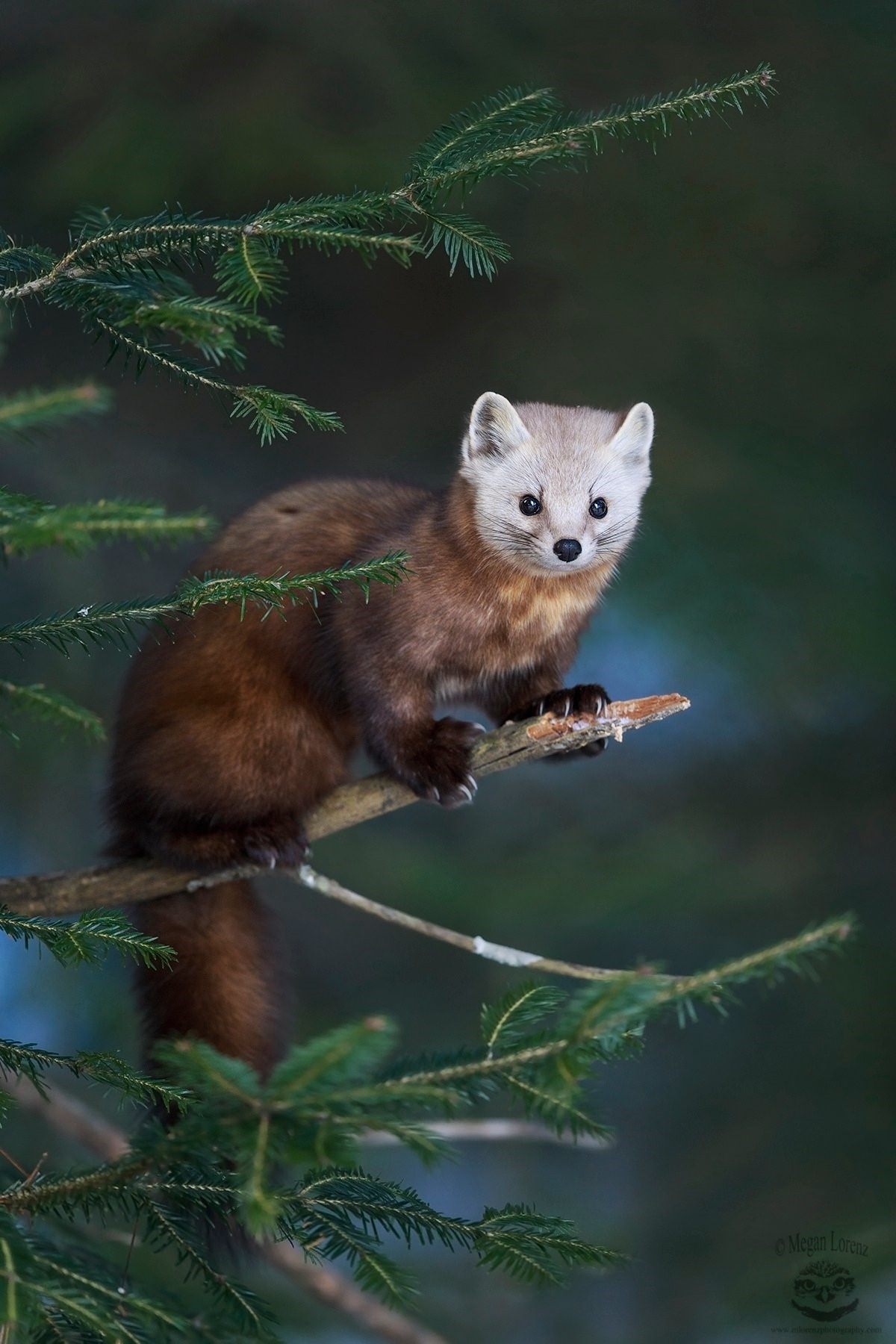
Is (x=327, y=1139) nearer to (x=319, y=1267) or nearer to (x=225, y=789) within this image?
(x=225, y=789)

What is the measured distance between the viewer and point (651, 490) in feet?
11.7

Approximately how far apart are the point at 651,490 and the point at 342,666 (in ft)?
4.44

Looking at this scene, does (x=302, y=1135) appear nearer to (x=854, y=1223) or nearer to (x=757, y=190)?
(x=854, y=1223)

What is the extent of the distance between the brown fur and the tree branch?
0.14 ft

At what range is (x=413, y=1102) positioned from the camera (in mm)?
1245

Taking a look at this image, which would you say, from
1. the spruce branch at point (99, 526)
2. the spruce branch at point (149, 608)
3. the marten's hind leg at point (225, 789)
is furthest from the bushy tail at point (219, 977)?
the spruce branch at point (99, 526)

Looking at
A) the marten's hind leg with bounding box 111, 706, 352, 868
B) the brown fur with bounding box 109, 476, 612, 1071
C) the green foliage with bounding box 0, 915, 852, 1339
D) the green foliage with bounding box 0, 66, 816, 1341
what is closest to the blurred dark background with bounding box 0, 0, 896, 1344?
the brown fur with bounding box 109, 476, 612, 1071

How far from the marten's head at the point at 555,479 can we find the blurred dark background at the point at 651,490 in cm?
104

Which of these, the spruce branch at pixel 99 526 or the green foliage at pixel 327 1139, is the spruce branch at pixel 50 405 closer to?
the spruce branch at pixel 99 526

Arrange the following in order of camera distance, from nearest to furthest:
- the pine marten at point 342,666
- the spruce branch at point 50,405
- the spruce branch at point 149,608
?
1. the spruce branch at point 50,405
2. the spruce branch at point 149,608
3. the pine marten at point 342,666

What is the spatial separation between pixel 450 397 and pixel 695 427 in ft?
2.17

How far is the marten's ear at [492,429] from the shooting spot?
2439mm

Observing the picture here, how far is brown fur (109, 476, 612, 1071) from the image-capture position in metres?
2.46

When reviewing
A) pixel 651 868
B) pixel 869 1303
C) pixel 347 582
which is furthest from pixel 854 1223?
pixel 347 582
